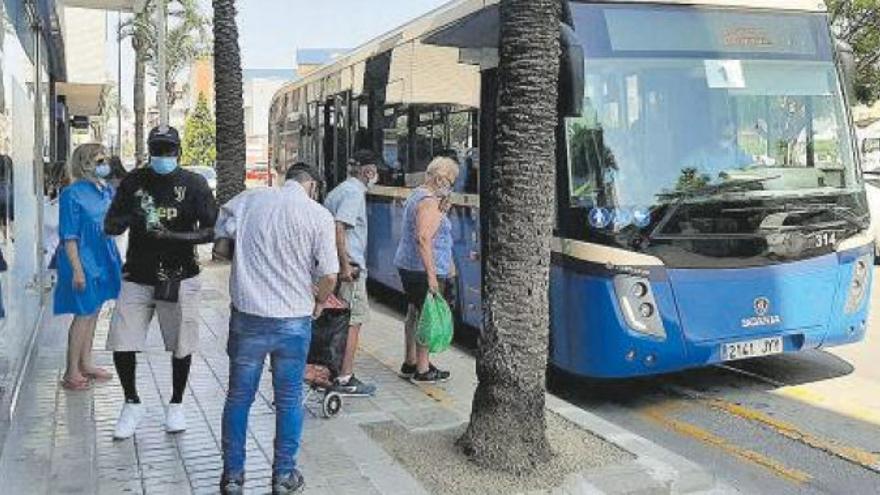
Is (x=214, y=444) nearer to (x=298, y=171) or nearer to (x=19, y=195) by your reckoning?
(x=298, y=171)

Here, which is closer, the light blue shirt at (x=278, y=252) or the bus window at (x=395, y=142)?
the light blue shirt at (x=278, y=252)

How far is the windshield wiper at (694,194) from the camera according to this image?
6.70 meters

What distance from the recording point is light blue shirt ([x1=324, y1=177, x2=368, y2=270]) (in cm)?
673

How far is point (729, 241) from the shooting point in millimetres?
6855

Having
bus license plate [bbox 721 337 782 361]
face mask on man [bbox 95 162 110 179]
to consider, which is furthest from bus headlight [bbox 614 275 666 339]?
face mask on man [bbox 95 162 110 179]

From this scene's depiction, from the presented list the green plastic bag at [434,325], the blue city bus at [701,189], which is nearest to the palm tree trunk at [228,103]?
the blue city bus at [701,189]

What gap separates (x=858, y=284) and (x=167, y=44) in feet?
158

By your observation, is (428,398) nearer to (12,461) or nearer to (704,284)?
(704,284)

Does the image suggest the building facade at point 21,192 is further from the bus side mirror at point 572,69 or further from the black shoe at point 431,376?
the bus side mirror at point 572,69

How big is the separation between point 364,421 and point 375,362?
1.96 metres

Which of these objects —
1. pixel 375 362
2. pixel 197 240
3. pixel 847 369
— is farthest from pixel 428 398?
pixel 847 369

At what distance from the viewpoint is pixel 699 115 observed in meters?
7.08

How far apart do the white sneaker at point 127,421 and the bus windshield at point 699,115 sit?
3.17 m

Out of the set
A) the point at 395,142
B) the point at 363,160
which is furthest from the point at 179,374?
the point at 395,142
